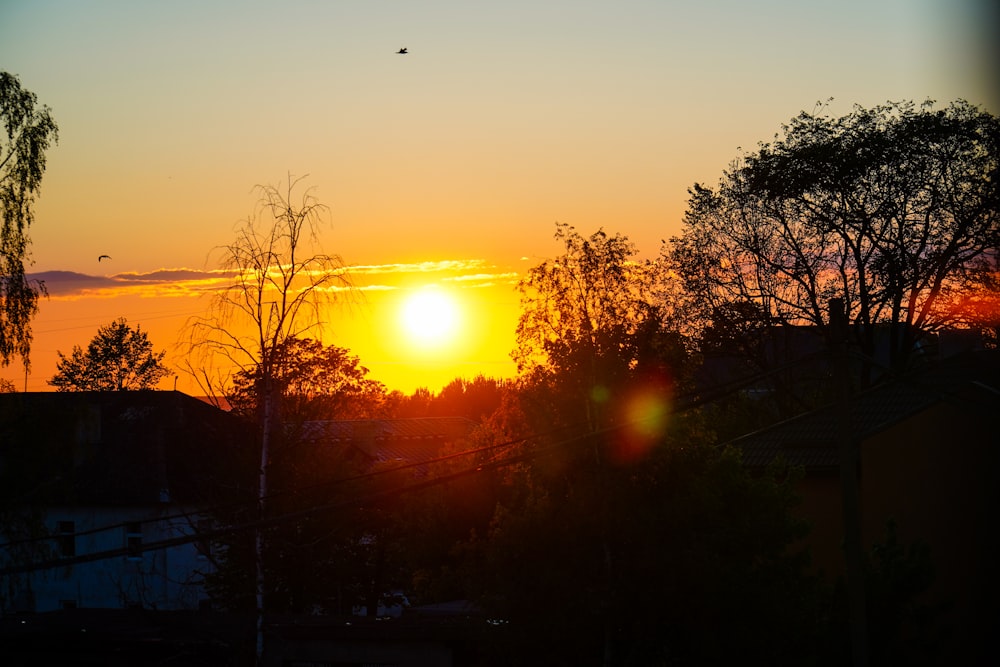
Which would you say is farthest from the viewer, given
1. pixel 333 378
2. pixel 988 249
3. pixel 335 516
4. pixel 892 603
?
pixel 988 249

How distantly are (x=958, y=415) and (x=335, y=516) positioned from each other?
16772 mm

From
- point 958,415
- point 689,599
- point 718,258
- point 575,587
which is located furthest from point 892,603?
point 718,258

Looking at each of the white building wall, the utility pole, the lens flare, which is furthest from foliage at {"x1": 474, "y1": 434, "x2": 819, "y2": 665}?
the white building wall

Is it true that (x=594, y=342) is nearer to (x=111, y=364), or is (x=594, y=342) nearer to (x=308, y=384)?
(x=308, y=384)

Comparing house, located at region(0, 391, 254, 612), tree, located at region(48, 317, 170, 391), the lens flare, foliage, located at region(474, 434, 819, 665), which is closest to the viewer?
foliage, located at region(474, 434, 819, 665)

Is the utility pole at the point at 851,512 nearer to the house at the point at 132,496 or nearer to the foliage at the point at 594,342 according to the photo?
the foliage at the point at 594,342

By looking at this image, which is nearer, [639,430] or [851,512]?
[851,512]

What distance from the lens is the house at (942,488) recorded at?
26.1m

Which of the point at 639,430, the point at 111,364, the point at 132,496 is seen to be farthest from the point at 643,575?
the point at 111,364

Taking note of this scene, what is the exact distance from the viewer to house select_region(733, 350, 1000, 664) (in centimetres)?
2614

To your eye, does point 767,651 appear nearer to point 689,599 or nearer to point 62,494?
point 689,599

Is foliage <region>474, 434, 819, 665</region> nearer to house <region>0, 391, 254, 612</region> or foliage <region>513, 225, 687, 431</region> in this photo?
foliage <region>513, 225, 687, 431</region>

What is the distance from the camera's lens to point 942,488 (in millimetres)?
27734

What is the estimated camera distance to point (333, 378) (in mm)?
25812
